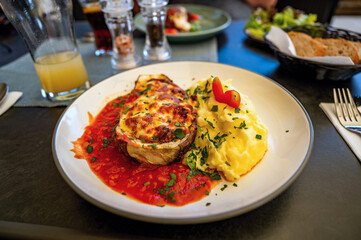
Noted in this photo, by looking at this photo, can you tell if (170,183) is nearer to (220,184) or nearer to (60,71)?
(220,184)

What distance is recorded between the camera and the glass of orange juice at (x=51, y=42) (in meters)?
2.72

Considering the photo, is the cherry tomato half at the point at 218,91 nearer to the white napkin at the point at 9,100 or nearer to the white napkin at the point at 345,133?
the white napkin at the point at 345,133

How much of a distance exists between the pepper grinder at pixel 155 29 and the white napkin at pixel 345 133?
2768 mm

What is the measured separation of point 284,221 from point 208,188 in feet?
2.01

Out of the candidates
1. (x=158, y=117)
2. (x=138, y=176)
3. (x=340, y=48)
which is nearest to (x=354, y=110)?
(x=340, y=48)

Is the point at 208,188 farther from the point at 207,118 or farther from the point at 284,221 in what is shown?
the point at 207,118

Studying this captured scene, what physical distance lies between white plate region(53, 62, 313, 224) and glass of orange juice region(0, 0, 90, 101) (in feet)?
1.64

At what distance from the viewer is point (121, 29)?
4.02 m

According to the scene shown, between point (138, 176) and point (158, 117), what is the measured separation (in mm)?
622

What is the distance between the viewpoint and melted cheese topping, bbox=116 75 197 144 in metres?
2.26

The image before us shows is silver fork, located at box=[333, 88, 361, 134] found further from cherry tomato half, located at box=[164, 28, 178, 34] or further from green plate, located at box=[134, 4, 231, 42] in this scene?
cherry tomato half, located at box=[164, 28, 178, 34]

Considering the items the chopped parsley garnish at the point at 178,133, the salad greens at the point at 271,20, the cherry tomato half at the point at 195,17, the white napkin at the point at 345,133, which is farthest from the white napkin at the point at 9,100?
the salad greens at the point at 271,20

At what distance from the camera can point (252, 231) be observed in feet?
5.51

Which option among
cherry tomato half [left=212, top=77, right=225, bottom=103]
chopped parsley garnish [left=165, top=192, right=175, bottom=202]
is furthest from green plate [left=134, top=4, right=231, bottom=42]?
chopped parsley garnish [left=165, top=192, right=175, bottom=202]
